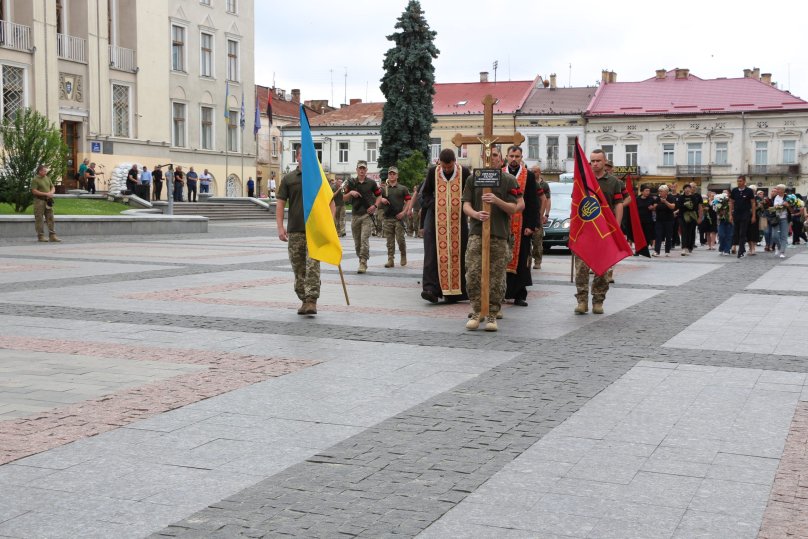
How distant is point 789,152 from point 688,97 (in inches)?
323

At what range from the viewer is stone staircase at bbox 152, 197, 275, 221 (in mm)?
41747

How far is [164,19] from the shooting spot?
48.0m

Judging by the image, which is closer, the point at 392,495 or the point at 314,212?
the point at 392,495

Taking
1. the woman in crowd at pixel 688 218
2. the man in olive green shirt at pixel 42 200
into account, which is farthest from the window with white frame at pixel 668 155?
the man in olive green shirt at pixel 42 200

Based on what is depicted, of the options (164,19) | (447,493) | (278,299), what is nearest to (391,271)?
(278,299)

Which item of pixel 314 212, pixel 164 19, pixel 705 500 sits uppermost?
pixel 164 19

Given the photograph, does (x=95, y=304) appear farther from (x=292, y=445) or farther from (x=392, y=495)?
(x=392, y=495)

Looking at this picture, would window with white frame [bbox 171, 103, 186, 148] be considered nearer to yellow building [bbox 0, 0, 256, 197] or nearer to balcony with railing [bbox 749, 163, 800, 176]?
yellow building [bbox 0, 0, 256, 197]

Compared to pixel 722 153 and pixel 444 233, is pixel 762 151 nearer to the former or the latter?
pixel 722 153

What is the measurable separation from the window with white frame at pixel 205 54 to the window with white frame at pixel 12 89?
13187 millimetres

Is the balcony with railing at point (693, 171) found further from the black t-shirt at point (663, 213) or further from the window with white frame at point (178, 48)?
the black t-shirt at point (663, 213)

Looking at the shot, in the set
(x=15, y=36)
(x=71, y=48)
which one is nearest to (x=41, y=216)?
(x=15, y=36)

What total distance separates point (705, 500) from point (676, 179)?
229 ft

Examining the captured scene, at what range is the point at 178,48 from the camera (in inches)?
1964
